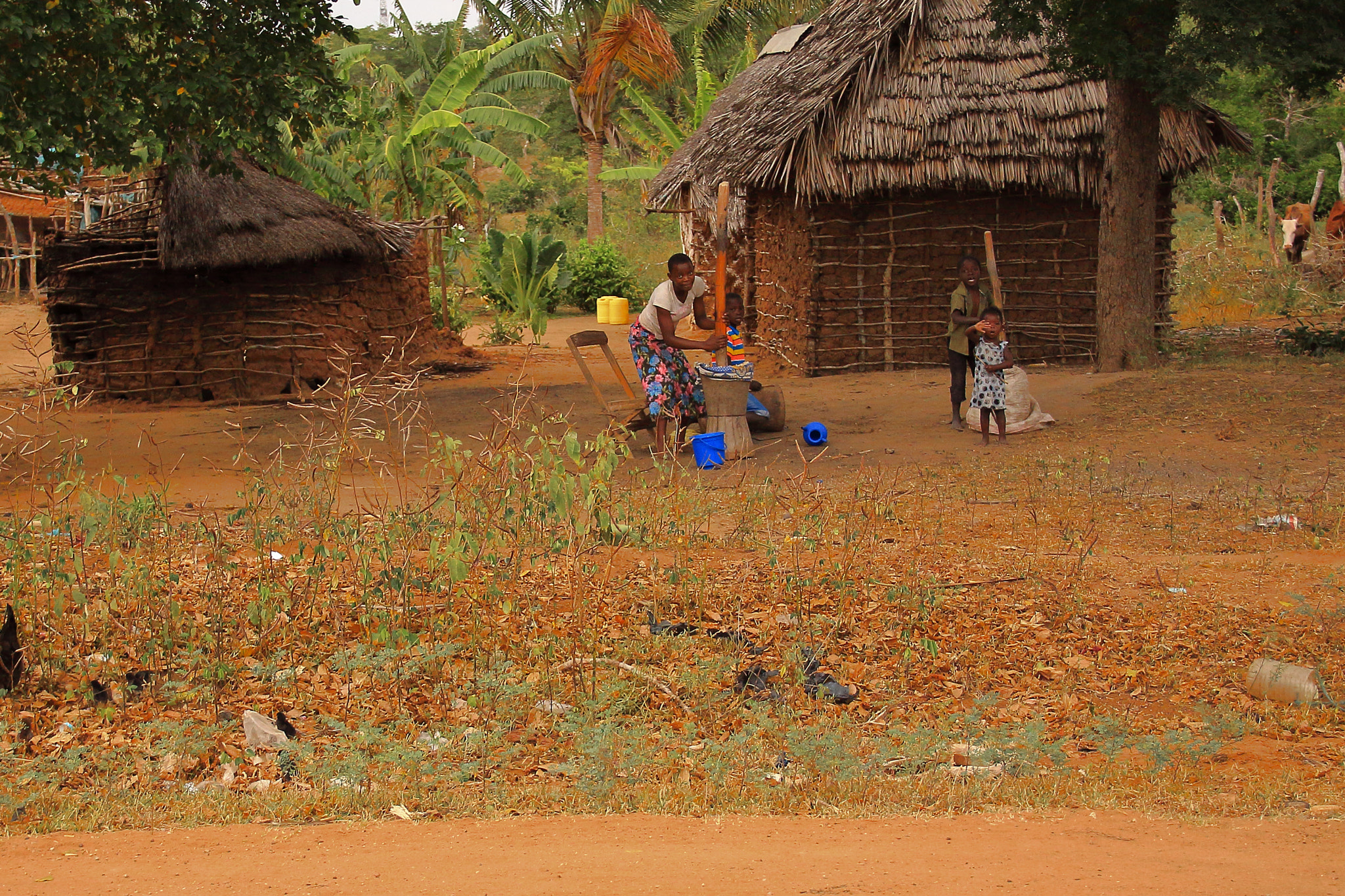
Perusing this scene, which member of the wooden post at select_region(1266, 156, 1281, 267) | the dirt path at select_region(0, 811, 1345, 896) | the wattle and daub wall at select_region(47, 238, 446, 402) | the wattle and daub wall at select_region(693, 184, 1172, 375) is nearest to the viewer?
the dirt path at select_region(0, 811, 1345, 896)

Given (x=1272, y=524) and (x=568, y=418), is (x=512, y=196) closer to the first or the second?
(x=568, y=418)

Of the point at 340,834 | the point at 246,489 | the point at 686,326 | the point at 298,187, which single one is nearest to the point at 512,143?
the point at 686,326

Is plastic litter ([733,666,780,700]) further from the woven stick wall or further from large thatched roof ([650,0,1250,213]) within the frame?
the woven stick wall

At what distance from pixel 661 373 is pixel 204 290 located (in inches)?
248

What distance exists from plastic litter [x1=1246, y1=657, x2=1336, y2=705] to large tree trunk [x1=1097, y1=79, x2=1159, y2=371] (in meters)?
7.39

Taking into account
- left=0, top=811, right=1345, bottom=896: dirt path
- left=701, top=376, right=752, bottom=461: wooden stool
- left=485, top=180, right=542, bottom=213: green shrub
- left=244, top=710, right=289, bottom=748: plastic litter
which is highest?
left=485, top=180, right=542, bottom=213: green shrub

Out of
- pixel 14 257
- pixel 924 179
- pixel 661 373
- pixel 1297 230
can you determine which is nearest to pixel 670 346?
pixel 661 373

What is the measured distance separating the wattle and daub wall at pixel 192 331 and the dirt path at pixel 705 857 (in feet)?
31.9

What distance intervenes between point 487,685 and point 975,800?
164cm

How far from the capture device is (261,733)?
3.73 meters

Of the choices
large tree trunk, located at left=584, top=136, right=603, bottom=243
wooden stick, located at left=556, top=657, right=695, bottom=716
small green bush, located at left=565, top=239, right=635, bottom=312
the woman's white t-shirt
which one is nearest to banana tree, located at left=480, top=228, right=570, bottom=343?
small green bush, located at left=565, top=239, right=635, bottom=312

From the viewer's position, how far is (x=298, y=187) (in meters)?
13.3

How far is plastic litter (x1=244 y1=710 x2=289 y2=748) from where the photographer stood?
3.71 metres

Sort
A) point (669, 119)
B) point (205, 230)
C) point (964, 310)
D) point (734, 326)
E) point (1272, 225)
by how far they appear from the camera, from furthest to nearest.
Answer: point (669, 119), point (1272, 225), point (205, 230), point (964, 310), point (734, 326)
